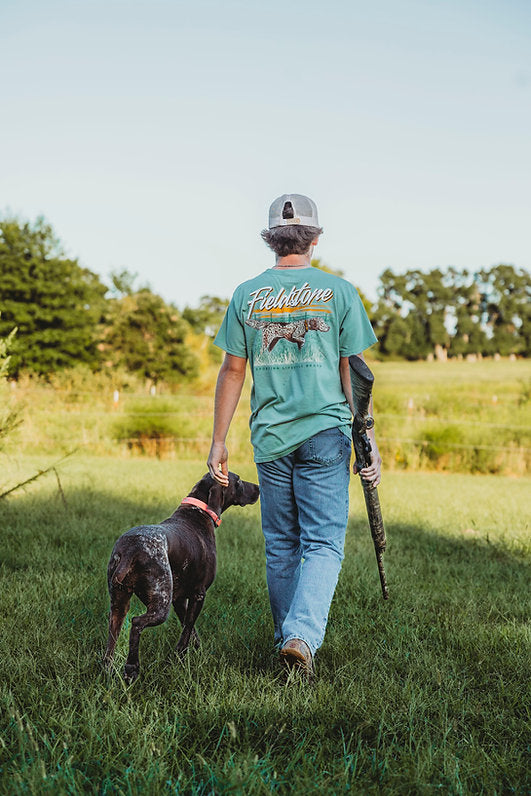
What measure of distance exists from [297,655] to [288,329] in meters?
1.45

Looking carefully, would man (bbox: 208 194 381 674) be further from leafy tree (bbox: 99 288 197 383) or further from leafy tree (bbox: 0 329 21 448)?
leafy tree (bbox: 99 288 197 383)

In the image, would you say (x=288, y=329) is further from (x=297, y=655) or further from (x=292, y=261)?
(x=297, y=655)

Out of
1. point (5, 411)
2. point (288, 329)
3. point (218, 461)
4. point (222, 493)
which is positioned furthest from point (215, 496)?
point (5, 411)

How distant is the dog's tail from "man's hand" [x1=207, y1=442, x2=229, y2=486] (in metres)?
0.70

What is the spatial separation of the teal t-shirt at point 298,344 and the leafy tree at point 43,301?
32.5 m

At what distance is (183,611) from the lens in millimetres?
3379

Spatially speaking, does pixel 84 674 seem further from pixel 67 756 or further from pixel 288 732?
pixel 288 732

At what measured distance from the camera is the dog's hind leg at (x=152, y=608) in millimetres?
2805

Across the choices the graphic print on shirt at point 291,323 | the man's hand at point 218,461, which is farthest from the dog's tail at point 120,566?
the graphic print on shirt at point 291,323

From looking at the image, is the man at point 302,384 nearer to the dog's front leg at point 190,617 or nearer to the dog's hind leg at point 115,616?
the dog's front leg at point 190,617

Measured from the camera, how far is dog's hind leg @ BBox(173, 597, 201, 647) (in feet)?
10.9

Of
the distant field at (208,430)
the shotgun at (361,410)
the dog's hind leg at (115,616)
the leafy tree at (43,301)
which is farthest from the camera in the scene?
the leafy tree at (43,301)

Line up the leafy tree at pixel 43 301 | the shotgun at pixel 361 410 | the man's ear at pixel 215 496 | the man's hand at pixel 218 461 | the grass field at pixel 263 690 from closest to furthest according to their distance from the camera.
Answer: the grass field at pixel 263 690 < the shotgun at pixel 361 410 < the man's hand at pixel 218 461 < the man's ear at pixel 215 496 < the leafy tree at pixel 43 301

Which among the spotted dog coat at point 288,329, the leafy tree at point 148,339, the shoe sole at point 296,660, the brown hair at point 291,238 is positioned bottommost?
the shoe sole at point 296,660
